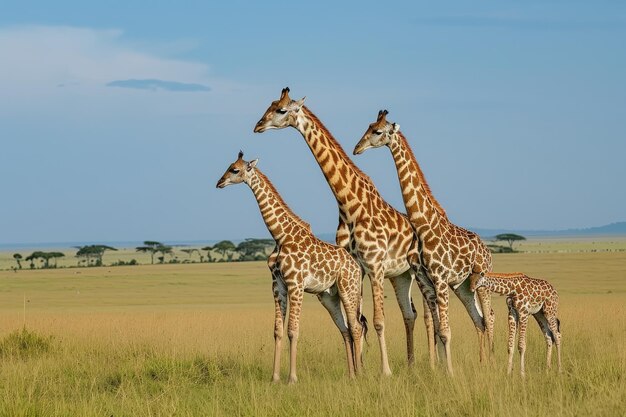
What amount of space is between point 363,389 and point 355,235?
206cm

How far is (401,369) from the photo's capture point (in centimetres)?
1316

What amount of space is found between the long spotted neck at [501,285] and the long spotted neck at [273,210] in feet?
7.98

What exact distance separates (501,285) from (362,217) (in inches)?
88.6

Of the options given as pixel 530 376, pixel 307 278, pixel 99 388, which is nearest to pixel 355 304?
pixel 307 278

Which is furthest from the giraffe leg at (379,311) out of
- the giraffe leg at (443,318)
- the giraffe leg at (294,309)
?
the giraffe leg at (294,309)

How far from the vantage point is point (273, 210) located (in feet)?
41.4

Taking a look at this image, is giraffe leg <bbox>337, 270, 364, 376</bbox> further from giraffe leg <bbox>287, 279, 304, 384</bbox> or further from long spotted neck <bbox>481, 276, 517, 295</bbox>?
long spotted neck <bbox>481, 276, 517, 295</bbox>

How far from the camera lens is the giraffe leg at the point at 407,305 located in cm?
1226

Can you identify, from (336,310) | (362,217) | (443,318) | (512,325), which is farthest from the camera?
(512,325)

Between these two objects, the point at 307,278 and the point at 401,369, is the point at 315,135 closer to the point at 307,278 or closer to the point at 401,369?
the point at 307,278

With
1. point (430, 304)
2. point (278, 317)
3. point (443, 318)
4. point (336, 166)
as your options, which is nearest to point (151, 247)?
point (278, 317)

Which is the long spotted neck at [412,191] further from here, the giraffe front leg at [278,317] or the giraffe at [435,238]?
the giraffe front leg at [278,317]

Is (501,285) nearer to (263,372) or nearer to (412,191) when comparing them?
(412,191)

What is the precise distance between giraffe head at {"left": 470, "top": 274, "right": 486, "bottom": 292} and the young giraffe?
4.76 feet
